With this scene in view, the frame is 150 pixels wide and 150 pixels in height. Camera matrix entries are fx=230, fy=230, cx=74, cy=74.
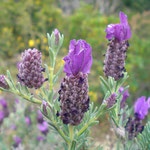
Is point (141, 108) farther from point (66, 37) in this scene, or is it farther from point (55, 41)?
point (66, 37)

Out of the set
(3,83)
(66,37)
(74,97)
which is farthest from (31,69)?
(66,37)

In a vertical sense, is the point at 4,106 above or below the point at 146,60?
above

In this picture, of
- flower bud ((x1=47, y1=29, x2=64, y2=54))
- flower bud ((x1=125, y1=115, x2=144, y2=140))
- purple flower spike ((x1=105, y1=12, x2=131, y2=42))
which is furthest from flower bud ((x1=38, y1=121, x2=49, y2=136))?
purple flower spike ((x1=105, y1=12, x2=131, y2=42))

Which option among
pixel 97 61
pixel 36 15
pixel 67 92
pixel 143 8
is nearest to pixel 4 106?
pixel 67 92

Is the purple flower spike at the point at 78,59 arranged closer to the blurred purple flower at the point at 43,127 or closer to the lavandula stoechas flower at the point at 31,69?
the lavandula stoechas flower at the point at 31,69

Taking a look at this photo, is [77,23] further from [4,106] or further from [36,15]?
[4,106]

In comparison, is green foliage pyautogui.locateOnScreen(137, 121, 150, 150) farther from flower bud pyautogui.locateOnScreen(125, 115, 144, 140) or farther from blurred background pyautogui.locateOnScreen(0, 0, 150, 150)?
blurred background pyautogui.locateOnScreen(0, 0, 150, 150)

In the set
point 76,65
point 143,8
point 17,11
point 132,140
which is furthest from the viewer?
point 143,8
